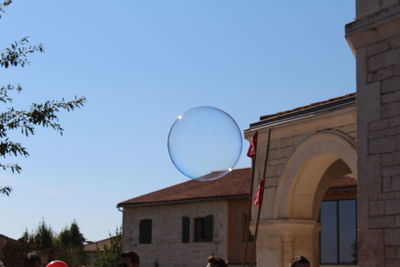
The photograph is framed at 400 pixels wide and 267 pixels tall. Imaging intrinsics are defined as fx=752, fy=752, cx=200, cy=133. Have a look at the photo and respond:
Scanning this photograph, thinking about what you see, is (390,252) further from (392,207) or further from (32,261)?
(32,261)

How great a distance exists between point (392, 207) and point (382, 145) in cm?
69

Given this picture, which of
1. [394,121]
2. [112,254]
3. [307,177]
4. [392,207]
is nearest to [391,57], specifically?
[394,121]

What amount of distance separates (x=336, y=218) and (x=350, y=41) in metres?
→ 14.9

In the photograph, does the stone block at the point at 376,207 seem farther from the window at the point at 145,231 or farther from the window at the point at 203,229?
the window at the point at 145,231

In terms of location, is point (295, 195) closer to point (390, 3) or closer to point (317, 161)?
point (317, 161)

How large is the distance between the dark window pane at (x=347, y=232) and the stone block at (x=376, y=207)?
14.3 metres

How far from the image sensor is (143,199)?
30.8m

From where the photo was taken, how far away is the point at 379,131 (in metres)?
8.23

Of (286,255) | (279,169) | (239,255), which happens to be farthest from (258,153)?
(239,255)

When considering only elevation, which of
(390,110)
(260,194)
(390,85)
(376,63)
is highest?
(376,63)

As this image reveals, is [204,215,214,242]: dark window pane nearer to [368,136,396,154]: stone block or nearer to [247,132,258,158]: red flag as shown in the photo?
[247,132,258,158]: red flag

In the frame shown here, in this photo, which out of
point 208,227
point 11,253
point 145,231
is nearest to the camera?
point 11,253

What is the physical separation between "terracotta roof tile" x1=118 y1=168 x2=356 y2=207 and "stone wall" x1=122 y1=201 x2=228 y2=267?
353 mm

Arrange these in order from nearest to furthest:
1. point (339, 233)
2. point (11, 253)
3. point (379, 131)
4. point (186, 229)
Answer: point (379, 131)
point (11, 253)
point (339, 233)
point (186, 229)
